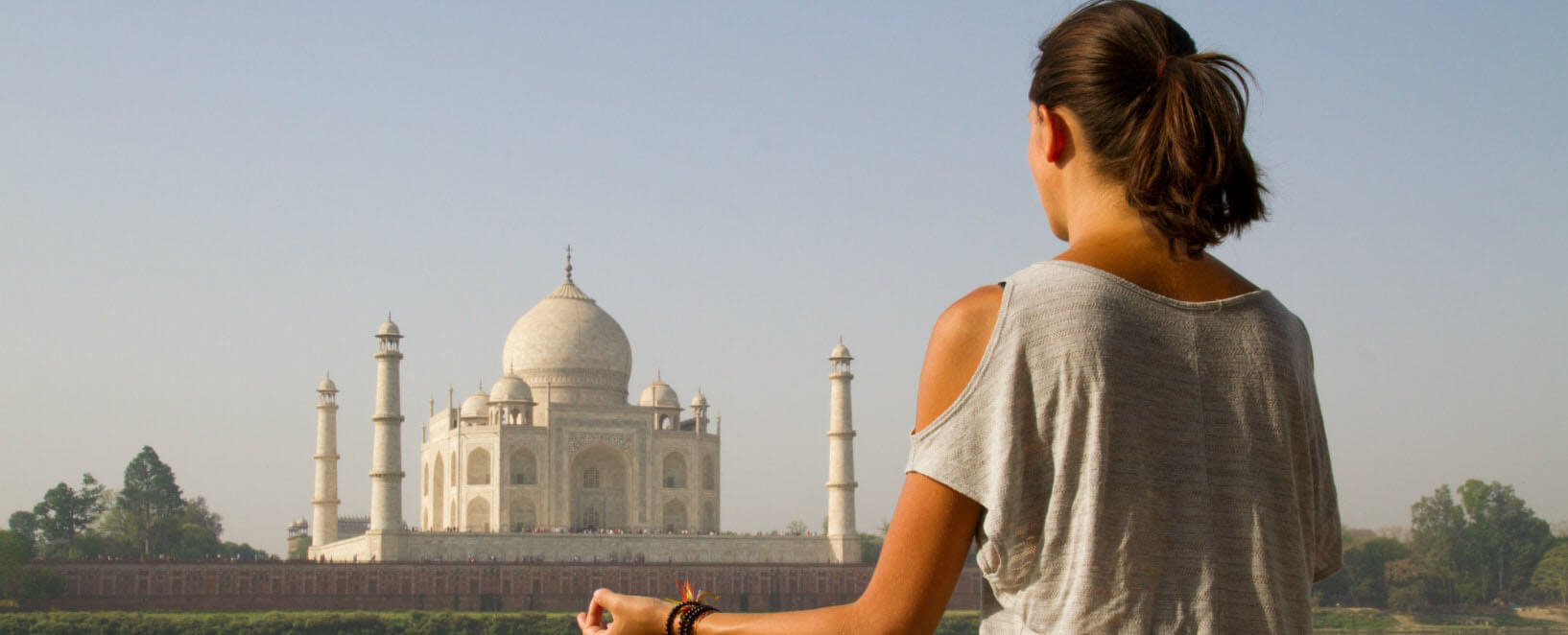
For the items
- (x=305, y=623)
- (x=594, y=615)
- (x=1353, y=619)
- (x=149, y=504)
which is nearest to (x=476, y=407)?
(x=305, y=623)

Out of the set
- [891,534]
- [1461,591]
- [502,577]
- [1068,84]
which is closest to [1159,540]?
[891,534]

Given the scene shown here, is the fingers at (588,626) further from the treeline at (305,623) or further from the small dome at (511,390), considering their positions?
the small dome at (511,390)

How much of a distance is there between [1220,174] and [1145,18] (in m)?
0.20

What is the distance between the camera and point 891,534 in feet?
5.38

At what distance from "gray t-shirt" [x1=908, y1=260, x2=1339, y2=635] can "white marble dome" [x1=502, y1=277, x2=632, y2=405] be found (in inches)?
1695

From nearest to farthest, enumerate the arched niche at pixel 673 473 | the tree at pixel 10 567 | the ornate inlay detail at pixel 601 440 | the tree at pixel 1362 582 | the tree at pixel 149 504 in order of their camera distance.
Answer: the tree at pixel 10 567 < the ornate inlay detail at pixel 601 440 < the arched niche at pixel 673 473 < the tree at pixel 1362 582 < the tree at pixel 149 504

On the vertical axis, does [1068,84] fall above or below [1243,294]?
above

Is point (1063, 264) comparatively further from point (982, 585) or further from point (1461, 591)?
point (1461, 591)

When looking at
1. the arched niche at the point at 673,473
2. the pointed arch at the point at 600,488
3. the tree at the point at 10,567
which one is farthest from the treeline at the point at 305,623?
the arched niche at the point at 673,473

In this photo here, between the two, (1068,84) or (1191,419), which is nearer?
(1191,419)

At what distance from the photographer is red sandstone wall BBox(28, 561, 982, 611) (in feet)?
120

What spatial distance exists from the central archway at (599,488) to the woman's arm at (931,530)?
136 feet

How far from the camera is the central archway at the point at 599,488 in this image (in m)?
43.0

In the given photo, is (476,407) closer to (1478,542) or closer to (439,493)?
(439,493)
